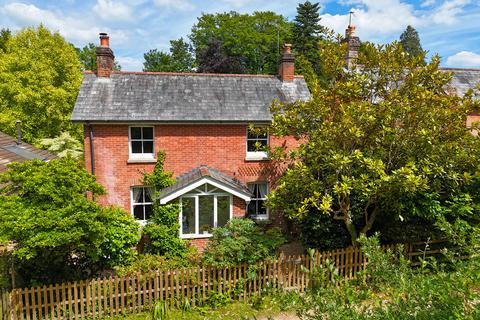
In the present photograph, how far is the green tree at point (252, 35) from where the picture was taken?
5362 cm

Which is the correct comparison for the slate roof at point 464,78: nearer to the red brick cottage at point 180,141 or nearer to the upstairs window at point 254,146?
the red brick cottage at point 180,141

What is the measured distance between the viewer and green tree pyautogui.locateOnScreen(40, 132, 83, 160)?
946 inches

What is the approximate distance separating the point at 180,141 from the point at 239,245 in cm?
617

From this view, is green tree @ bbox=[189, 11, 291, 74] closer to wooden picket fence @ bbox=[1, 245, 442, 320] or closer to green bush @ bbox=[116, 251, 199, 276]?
green bush @ bbox=[116, 251, 199, 276]

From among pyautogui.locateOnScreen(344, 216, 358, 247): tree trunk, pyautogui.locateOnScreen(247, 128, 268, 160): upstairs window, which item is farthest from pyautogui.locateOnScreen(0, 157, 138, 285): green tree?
pyautogui.locateOnScreen(344, 216, 358, 247): tree trunk

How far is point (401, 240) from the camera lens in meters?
12.1

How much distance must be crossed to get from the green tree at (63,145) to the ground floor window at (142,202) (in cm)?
1109

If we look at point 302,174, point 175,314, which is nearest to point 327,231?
point 302,174

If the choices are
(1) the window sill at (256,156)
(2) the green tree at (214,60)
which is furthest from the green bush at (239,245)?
(2) the green tree at (214,60)

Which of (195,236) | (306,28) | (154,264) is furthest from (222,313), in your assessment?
(306,28)

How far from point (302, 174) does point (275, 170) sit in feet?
18.3

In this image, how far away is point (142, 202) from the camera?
49.3 ft

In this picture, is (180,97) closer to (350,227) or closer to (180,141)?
(180,141)

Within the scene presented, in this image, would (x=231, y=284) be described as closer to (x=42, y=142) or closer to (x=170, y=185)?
(x=170, y=185)
